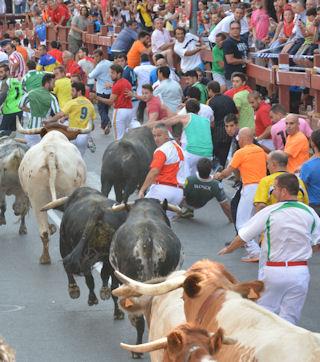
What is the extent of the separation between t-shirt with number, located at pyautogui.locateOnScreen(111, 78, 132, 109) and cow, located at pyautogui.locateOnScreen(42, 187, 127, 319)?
9042 mm

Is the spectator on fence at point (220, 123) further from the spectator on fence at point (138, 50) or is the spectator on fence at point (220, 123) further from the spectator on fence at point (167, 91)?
the spectator on fence at point (138, 50)

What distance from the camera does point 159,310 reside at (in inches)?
342

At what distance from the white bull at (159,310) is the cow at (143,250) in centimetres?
196

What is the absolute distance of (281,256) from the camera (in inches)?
422

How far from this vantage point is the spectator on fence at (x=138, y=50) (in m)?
27.6

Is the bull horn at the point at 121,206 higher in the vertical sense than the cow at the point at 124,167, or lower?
higher

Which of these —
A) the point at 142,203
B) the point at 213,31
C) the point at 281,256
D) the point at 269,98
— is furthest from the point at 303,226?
the point at 213,31

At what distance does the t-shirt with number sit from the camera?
71.7 ft

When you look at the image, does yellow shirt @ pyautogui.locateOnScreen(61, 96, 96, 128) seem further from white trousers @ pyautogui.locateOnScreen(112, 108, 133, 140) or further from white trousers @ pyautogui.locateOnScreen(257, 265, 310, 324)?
white trousers @ pyautogui.locateOnScreen(257, 265, 310, 324)

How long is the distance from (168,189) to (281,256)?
439 centimetres

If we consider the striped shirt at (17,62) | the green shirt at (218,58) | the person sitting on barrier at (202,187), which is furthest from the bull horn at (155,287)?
the striped shirt at (17,62)

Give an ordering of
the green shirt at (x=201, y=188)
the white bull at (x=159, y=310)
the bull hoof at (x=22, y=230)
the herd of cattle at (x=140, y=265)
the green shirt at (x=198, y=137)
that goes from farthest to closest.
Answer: the green shirt at (x=198, y=137) → the bull hoof at (x=22, y=230) → the green shirt at (x=201, y=188) → the white bull at (x=159, y=310) → the herd of cattle at (x=140, y=265)

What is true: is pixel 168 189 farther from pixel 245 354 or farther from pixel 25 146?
pixel 245 354

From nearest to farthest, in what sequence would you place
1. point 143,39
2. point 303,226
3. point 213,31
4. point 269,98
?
point 303,226, point 269,98, point 213,31, point 143,39
